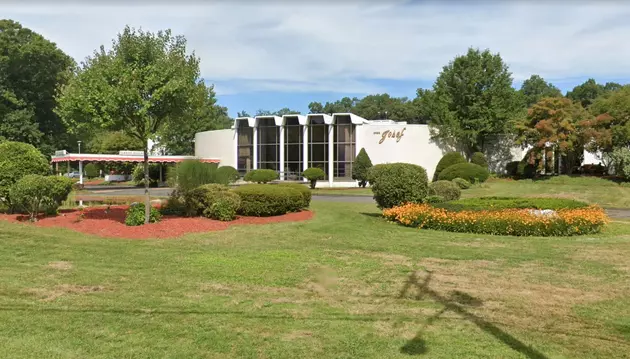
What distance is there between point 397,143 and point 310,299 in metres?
38.5

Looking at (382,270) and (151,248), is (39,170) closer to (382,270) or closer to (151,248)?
(151,248)

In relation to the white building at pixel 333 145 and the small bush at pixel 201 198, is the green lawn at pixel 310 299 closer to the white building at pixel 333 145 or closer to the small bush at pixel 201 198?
the small bush at pixel 201 198

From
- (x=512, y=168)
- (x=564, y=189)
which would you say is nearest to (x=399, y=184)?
(x=564, y=189)

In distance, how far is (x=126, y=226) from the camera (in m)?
12.2

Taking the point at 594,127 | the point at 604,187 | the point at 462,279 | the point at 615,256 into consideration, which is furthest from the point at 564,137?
the point at 462,279

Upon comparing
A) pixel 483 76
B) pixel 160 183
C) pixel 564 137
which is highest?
pixel 483 76

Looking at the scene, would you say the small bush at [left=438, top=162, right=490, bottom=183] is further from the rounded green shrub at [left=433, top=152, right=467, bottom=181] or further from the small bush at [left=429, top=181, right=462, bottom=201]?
the small bush at [left=429, top=181, right=462, bottom=201]

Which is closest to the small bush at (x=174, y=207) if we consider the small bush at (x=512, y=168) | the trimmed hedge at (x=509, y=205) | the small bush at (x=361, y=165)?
the trimmed hedge at (x=509, y=205)

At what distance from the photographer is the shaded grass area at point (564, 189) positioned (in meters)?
27.0

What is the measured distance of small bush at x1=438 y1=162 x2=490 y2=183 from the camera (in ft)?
122

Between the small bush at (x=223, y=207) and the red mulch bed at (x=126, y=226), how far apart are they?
0.26 metres

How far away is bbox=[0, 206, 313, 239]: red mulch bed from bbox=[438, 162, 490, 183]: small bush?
24.6m

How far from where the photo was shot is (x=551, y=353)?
14.0ft

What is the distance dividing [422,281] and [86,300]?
15.3 ft
